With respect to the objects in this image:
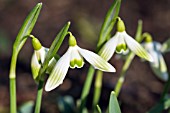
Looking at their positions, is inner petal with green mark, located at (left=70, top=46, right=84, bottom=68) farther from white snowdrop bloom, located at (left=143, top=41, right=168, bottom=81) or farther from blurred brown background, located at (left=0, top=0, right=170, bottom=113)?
blurred brown background, located at (left=0, top=0, right=170, bottom=113)

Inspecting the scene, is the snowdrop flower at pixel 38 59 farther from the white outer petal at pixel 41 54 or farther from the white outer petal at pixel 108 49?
the white outer petal at pixel 108 49

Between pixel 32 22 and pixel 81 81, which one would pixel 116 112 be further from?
pixel 81 81

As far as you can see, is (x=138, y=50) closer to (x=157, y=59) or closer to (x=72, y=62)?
(x=72, y=62)

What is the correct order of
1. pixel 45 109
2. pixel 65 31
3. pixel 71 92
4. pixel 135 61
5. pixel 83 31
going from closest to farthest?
1. pixel 65 31
2. pixel 45 109
3. pixel 71 92
4. pixel 135 61
5. pixel 83 31

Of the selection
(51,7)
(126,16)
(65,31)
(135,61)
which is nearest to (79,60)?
(65,31)

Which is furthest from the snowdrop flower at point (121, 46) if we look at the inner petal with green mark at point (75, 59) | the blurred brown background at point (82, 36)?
the blurred brown background at point (82, 36)

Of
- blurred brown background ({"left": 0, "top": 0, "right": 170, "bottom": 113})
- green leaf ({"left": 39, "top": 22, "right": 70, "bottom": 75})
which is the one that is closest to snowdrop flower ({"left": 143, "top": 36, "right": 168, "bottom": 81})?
green leaf ({"left": 39, "top": 22, "right": 70, "bottom": 75})
